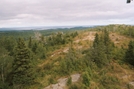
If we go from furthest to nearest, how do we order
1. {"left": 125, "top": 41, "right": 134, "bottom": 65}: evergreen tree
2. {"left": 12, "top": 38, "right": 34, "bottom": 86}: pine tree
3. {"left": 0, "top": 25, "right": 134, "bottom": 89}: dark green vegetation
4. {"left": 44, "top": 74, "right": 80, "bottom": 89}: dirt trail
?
1. {"left": 125, "top": 41, "right": 134, "bottom": 65}: evergreen tree
2. {"left": 0, "top": 25, "right": 134, "bottom": 89}: dark green vegetation
3. {"left": 12, "top": 38, "right": 34, "bottom": 86}: pine tree
4. {"left": 44, "top": 74, "right": 80, "bottom": 89}: dirt trail

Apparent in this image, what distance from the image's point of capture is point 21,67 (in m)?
28.2

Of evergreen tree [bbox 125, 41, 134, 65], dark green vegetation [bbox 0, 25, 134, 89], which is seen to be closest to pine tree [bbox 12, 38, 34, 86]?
dark green vegetation [bbox 0, 25, 134, 89]

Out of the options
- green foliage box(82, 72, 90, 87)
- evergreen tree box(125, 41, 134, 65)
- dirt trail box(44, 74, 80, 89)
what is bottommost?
dirt trail box(44, 74, 80, 89)

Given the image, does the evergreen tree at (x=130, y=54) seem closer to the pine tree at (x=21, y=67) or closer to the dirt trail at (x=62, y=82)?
the dirt trail at (x=62, y=82)

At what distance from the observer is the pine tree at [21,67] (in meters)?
28.1

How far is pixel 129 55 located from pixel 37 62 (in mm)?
22188

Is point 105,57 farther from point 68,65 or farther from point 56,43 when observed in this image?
point 56,43

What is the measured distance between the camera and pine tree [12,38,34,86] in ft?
92.1

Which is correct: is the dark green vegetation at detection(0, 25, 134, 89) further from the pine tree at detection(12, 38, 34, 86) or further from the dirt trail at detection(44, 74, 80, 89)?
the dirt trail at detection(44, 74, 80, 89)

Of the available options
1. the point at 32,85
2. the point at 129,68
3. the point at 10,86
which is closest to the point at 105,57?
the point at 129,68

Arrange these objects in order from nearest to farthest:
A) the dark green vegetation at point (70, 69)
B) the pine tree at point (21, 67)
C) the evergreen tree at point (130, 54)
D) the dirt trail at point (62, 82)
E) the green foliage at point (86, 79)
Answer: the green foliage at point (86, 79), the dirt trail at point (62, 82), the pine tree at point (21, 67), the dark green vegetation at point (70, 69), the evergreen tree at point (130, 54)

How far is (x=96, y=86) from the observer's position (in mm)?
27938

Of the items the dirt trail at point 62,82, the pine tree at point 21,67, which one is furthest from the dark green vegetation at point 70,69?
the dirt trail at point 62,82

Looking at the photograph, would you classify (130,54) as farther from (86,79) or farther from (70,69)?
(86,79)
